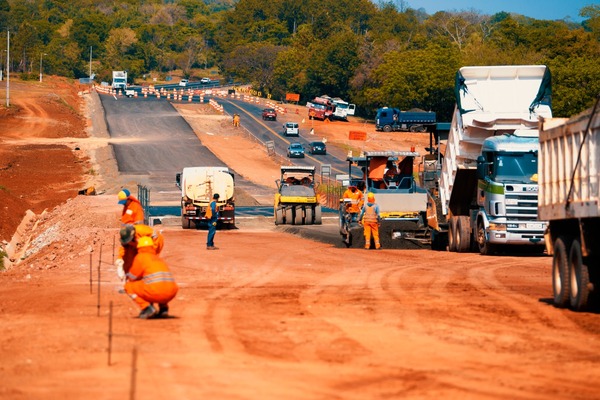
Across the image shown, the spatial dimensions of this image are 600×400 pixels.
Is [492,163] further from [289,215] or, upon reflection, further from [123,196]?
[289,215]

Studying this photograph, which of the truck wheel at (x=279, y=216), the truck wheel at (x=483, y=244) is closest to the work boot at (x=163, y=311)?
the truck wheel at (x=483, y=244)

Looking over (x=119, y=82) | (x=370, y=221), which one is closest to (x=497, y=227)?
(x=370, y=221)

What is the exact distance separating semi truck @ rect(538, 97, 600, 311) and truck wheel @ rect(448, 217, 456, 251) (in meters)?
12.8

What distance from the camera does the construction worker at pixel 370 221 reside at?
30500mm

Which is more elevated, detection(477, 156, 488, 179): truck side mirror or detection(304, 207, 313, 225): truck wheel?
detection(477, 156, 488, 179): truck side mirror

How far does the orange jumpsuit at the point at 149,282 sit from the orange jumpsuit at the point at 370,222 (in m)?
15.6

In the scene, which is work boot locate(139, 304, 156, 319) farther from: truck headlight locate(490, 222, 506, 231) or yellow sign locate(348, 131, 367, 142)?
yellow sign locate(348, 131, 367, 142)

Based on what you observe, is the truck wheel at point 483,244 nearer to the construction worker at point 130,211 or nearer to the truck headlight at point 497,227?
the truck headlight at point 497,227

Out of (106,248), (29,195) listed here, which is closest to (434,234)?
(106,248)

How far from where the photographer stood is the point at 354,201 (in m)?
33.9

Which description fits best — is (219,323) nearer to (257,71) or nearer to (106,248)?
Result: (106,248)

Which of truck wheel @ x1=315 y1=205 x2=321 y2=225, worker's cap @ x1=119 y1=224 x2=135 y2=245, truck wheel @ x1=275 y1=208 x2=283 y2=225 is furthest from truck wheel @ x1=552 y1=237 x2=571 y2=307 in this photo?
truck wheel @ x1=275 y1=208 x2=283 y2=225

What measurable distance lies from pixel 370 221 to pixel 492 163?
13.8ft

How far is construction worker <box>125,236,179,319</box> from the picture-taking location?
15.2m
